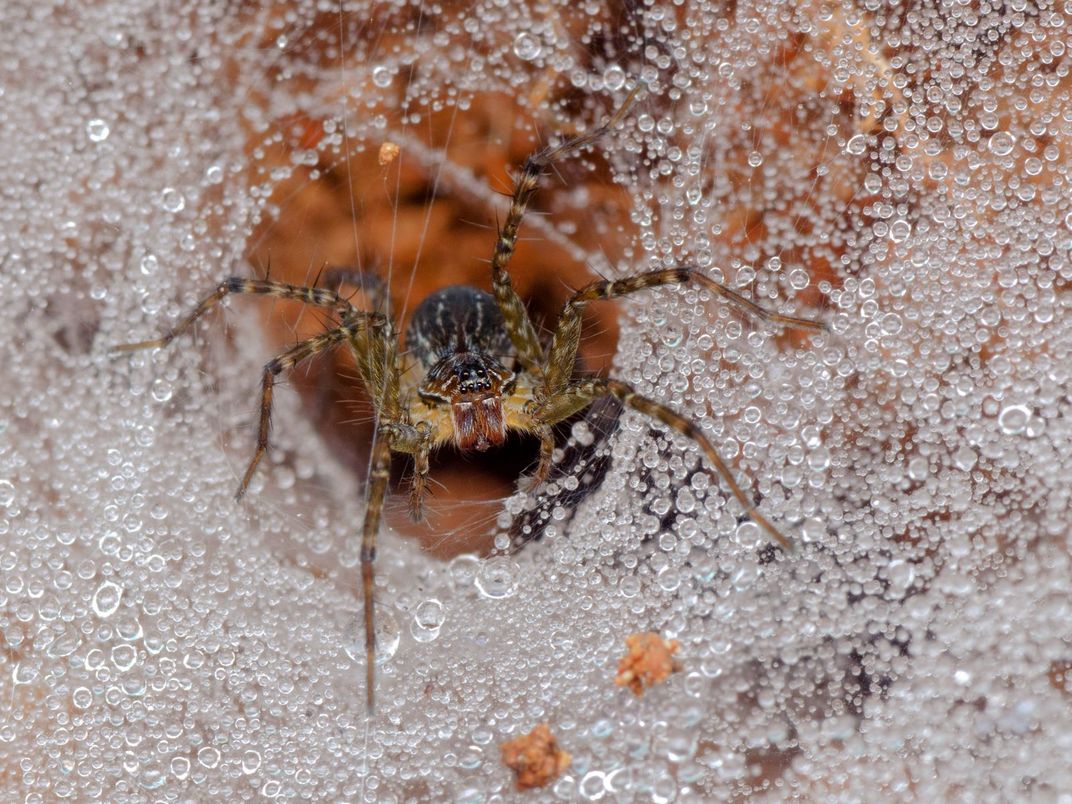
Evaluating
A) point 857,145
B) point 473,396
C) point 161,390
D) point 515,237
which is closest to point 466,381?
point 473,396

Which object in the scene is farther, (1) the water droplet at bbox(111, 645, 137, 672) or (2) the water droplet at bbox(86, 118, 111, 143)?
(2) the water droplet at bbox(86, 118, 111, 143)

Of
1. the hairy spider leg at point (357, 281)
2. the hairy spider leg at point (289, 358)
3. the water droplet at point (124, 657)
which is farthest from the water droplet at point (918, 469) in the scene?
the water droplet at point (124, 657)

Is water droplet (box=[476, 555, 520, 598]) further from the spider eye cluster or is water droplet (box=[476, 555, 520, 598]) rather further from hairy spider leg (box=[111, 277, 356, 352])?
hairy spider leg (box=[111, 277, 356, 352])

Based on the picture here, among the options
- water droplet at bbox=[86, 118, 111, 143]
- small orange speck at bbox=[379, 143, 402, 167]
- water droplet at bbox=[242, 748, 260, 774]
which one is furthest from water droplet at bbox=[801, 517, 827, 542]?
water droplet at bbox=[86, 118, 111, 143]

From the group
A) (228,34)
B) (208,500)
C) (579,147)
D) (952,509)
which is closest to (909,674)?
(952,509)

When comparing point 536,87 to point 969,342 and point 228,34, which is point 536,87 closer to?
point 228,34

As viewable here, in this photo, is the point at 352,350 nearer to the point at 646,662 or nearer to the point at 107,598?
the point at 107,598
